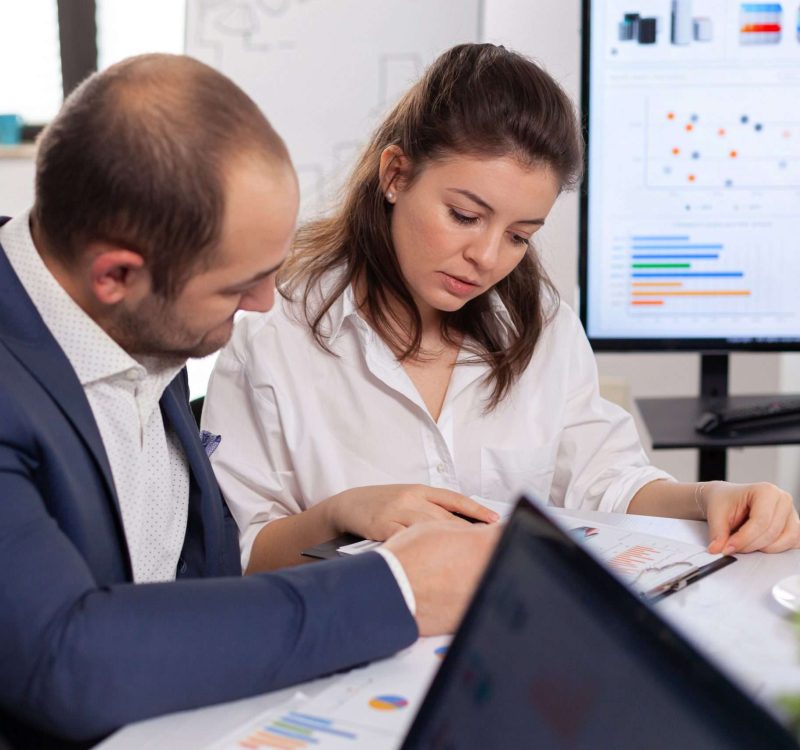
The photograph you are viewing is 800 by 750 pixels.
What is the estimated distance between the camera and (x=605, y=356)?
3082 mm

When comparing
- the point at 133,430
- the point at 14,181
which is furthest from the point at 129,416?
the point at 14,181

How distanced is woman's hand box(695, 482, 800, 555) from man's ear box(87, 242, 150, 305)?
2.22 feet

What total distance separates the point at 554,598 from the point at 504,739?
0.08m

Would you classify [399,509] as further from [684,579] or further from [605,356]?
[605,356]

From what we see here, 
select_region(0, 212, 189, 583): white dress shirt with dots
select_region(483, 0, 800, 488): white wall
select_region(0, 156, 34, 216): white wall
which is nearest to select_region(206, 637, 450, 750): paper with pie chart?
select_region(0, 212, 189, 583): white dress shirt with dots

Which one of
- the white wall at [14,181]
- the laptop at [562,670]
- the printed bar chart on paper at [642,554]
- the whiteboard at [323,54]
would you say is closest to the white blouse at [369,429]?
the printed bar chart on paper at [642,554]

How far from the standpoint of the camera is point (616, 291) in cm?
221

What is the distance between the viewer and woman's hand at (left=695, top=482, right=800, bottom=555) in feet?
3.76

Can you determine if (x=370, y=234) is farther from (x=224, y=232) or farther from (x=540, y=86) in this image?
(x=224, y=232)

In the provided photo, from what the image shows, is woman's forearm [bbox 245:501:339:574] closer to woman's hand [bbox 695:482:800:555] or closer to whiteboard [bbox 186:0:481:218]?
woman's hand [bbox 695:482:800:555]

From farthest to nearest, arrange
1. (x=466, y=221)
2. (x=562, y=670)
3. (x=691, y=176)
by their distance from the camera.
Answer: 1. (x=691, y=176)
2. (x=466, y=221)
3. (x=562, y=670)

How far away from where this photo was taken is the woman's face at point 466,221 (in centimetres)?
137

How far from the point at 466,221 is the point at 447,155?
0.32 feet

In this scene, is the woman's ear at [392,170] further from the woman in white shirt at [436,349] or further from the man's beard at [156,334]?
the man's beard at [156,334]
